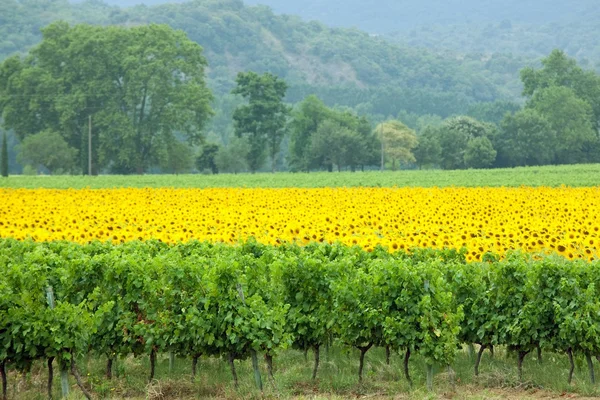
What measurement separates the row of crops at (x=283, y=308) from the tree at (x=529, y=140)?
8790 cm

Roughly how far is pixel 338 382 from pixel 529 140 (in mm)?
89270

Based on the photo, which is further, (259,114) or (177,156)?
(259,114)

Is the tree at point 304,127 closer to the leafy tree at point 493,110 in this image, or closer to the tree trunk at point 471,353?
the leafy tree at point 493,110

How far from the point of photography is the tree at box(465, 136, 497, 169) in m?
94.2

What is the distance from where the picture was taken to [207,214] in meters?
20.6

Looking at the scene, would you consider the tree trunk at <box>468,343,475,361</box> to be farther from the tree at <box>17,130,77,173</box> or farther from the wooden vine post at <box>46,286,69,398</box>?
the tree at <box>17,130,77,173</box>

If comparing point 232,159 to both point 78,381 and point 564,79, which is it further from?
point 78,381

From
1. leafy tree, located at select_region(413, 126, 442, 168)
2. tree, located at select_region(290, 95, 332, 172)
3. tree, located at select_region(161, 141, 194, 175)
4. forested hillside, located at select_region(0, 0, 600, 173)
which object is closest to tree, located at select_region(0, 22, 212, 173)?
forested hillside, located at select_region(0, 0, 600, 173)

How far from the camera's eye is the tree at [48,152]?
3017 inches

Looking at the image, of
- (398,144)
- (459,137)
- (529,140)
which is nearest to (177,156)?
(459,137)

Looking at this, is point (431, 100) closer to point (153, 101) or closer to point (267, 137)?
point (267, 137)

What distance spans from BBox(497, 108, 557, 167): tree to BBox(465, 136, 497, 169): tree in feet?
9.27

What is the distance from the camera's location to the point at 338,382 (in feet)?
33.3

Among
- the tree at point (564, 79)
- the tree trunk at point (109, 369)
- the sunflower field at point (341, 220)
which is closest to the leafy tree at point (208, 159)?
the tree at point (564, 79)
